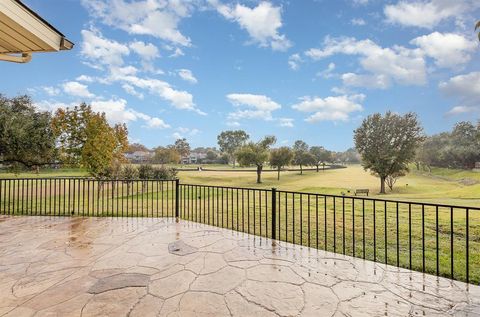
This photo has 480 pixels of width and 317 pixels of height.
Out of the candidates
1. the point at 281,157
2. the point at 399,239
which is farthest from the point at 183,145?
the point at 399,239

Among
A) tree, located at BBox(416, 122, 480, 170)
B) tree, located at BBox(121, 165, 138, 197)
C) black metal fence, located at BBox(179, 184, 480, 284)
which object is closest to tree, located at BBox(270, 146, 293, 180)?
tree, located at BBox(121, 165, 138, 197)

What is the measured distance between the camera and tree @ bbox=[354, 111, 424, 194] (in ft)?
92.9

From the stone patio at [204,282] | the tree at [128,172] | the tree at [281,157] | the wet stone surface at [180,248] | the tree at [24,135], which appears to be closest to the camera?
the stone patio at [204,282]

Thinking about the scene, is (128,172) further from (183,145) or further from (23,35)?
(183,145)

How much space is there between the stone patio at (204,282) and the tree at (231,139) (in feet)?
304

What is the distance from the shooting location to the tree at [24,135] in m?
11.0

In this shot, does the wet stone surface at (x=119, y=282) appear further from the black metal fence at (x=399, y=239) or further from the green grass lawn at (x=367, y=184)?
the green grass lawn at (x=367, y=184)

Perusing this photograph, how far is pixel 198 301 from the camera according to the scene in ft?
8.41

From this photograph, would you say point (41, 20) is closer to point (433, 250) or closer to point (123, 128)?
point (433, 250)

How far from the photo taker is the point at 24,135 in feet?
36.9

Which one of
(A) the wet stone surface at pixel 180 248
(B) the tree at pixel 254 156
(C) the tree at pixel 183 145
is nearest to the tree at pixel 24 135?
(A) the wet stone surface at pixel 180 248

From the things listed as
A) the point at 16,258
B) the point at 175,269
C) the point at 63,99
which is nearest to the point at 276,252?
the point at 175,269

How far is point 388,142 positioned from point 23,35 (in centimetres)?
3359

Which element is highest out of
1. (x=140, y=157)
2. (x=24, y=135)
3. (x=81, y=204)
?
(x=140, y=157)
